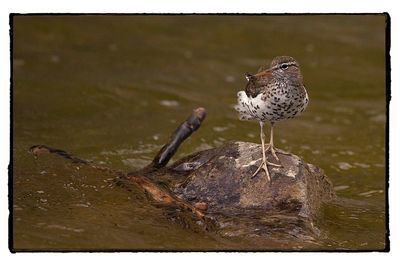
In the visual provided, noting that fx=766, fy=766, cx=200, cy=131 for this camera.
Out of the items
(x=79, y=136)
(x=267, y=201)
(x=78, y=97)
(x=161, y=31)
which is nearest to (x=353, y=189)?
(x=267, y=201)

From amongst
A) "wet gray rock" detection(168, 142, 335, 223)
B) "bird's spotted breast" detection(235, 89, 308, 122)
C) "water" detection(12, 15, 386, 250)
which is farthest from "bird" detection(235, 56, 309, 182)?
"water" detection(12, 15, 386, 250)

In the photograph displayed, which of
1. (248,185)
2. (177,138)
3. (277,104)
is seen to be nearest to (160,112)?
(177,138)

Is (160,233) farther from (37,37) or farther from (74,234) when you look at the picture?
(37,37)

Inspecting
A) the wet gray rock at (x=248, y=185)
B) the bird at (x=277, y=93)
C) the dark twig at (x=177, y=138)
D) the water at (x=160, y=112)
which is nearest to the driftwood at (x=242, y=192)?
the wet gray rock at (x=248, y=185)

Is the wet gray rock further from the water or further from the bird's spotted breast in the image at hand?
the bird's spotted breast

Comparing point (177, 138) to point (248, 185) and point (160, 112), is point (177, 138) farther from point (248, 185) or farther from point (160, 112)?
point (160, 112)

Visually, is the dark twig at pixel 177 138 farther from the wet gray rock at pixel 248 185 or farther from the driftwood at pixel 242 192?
the wet gray rock at pixel 248 185
